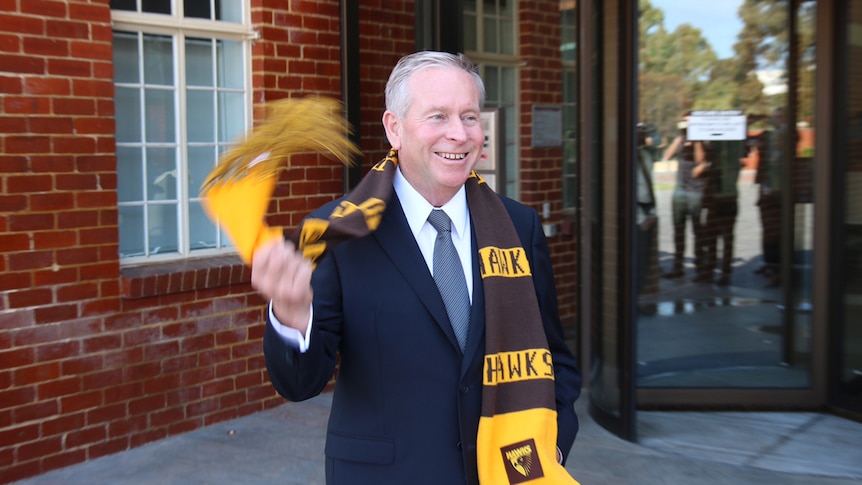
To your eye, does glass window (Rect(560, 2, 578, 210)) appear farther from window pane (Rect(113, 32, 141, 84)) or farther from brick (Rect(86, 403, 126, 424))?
brick (Rect(86, 403, 126, 424))

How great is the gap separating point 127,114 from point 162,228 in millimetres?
728

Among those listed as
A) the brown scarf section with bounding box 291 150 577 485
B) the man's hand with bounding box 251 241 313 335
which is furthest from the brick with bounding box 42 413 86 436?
the man's hand with bounding box 251 241 313 335

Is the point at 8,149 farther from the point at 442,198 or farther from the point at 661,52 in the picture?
the point at 661,52

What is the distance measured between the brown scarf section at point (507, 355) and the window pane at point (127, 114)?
363 cm

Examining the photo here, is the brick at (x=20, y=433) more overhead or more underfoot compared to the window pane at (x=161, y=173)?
more underfoot

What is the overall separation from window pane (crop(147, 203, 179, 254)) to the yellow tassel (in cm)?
388

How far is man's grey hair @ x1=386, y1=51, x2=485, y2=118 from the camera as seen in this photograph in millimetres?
2297

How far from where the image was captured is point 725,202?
6.30 meters

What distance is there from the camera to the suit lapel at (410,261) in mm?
2258

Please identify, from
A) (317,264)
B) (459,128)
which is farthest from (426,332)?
(459,128)

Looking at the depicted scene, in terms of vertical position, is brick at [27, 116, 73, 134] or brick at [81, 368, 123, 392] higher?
brick at [27, 116, 73, 134]

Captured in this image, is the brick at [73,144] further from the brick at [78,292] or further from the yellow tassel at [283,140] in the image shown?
the yellow tassel at [283,140]

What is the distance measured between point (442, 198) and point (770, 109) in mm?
4414

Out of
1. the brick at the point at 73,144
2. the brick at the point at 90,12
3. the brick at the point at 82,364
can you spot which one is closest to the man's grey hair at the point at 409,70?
the brick at the point at 73,144
